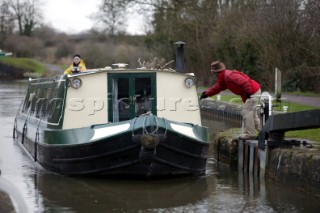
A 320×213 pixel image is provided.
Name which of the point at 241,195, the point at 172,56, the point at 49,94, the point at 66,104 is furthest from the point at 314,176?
the point at 172,56

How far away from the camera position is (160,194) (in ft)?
37.8

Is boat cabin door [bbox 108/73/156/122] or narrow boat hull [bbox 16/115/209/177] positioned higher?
boat cabin door [bbox 108/73/156/122]

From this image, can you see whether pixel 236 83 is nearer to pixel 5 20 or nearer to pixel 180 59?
pixel 180 59

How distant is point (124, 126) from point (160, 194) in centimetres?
130

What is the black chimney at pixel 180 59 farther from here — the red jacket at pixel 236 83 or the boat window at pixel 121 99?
the boat window at pixel 121 99

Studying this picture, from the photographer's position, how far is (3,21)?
268 ft

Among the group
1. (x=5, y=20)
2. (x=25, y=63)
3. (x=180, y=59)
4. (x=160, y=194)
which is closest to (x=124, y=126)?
(x=160, y=194)

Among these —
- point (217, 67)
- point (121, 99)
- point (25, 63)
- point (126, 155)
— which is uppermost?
point (217, 67)

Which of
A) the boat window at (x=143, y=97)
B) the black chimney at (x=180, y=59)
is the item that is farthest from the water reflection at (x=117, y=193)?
the black chimney at (x=180, y=59)

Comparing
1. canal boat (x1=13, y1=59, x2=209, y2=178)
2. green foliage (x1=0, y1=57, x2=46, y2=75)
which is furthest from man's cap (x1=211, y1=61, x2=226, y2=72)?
green foliage (x1=0, y1=57, x2=46, y2=75)

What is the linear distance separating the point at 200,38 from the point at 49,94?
23.2 meters

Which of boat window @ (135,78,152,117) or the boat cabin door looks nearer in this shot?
the boat cabin door

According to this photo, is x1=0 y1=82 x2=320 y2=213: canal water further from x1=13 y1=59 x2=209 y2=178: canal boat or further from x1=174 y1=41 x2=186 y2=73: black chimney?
x1=174 y1=41 x2=186 y2=73: black chimney

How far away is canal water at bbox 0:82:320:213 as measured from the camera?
10.6 metres
